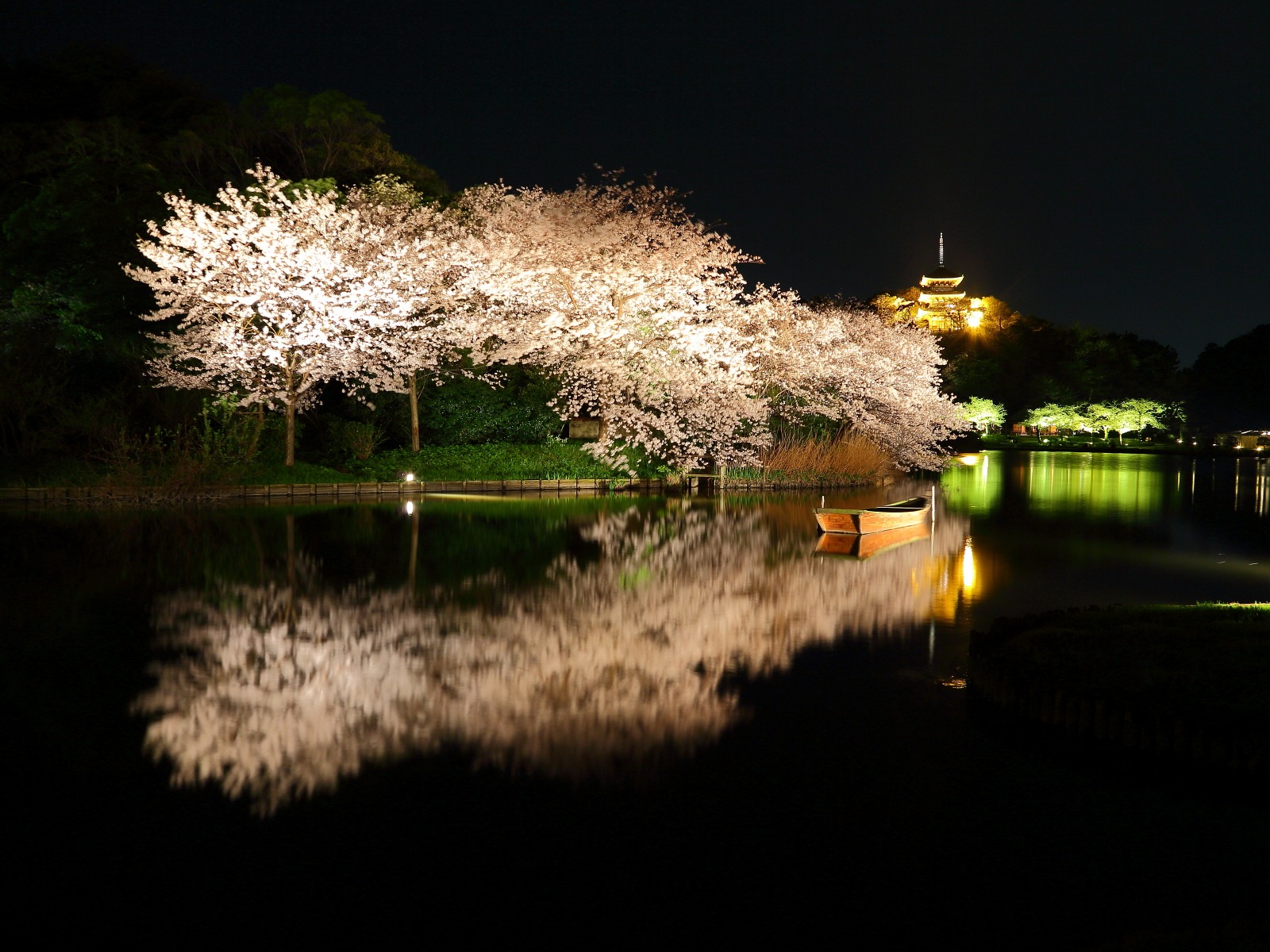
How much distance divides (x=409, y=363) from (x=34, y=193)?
59.7ft

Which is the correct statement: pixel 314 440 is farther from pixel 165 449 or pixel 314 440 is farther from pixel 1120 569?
pixel 1120 569

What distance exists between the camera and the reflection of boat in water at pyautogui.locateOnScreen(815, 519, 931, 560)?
18.6m

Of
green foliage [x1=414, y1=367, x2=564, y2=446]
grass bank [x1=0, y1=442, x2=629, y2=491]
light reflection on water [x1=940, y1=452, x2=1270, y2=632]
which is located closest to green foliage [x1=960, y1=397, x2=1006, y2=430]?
light reflection on water [x1=940, y1=452, x2=1270, y2=632]

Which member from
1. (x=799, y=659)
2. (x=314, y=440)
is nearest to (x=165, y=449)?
(x=314, y=440)

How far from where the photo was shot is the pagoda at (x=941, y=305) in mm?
95812

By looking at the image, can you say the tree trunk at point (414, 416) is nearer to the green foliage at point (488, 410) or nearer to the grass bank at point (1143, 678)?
the green foliage at point (488, 410)

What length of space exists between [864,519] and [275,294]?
1762 centimetres

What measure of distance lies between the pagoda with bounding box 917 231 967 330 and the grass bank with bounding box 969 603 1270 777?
267 ft

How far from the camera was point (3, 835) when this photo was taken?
6.30 m

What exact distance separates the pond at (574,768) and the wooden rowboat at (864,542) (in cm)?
235

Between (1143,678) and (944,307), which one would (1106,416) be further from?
(1143,678)

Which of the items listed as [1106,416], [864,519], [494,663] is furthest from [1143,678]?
[1106,416]

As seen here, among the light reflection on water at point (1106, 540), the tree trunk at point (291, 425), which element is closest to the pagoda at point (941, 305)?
→ the light reflection on water at point (1106, 540)

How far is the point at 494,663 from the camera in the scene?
10.3m
